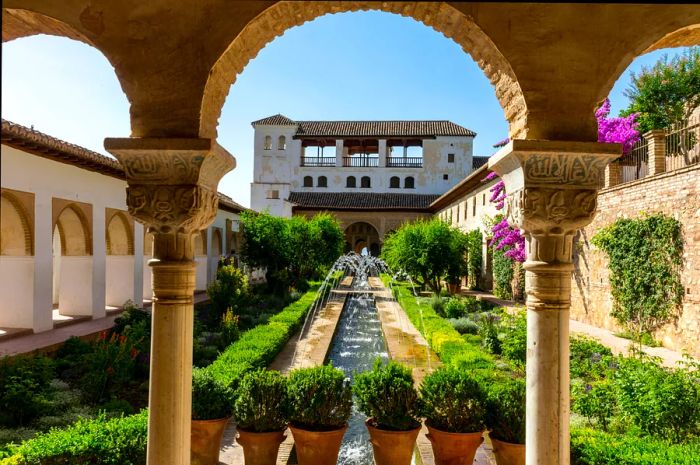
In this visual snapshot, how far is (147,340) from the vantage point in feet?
31.4

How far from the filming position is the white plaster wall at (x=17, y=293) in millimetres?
10703

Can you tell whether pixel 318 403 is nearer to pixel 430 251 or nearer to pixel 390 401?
pixel 390 401

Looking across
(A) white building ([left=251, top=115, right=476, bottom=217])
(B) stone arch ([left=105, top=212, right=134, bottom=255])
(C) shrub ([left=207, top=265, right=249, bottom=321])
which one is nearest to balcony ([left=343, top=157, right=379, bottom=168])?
(A) white building ([left=251, top=115, right=476, bottom=217])

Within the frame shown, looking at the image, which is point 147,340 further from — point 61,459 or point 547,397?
point 547,397

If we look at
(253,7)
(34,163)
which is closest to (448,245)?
(34,163)

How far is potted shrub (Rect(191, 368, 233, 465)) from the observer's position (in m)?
4.75

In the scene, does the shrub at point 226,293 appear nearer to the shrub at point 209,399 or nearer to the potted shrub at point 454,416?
the shrub at point 209,399

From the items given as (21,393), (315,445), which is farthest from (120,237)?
(315,445)

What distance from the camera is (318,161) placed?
147 ft

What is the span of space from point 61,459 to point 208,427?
1.23m

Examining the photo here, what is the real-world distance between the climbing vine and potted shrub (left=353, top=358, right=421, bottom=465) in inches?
350

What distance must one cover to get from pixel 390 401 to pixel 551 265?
2.20 meters

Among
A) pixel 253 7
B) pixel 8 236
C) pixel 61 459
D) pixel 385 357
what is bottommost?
pixel 385 357

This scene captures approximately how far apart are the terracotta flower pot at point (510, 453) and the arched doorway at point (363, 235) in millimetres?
40577
